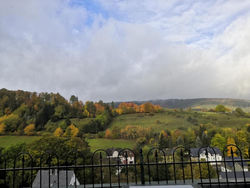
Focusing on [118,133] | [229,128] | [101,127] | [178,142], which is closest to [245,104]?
[229,128]

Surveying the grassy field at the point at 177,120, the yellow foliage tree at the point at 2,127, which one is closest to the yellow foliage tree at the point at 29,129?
the yellow foliage tree at the point at 2,127

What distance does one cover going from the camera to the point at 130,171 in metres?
13.5

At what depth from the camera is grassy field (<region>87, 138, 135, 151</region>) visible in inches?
911

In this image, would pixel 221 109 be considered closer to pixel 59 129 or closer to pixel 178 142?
pixel 178 142

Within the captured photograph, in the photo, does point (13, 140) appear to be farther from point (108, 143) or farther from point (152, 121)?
point (152, 121)

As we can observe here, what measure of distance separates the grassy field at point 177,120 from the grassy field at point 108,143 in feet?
9.36

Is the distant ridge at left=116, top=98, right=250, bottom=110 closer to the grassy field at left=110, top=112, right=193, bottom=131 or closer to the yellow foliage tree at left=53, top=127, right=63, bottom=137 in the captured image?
the grassy field at left=110, top=112, right=193, bottom=131

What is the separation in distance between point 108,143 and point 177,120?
41.1 feet

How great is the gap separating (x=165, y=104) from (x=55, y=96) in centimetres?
2102

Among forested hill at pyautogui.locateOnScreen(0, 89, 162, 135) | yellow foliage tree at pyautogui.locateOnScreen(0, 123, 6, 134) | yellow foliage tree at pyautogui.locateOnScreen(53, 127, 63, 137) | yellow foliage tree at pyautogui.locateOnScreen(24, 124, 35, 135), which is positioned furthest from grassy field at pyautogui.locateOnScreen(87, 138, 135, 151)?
yellow foliage tree at pyautogui.locateOnScreen(0, 123, 6, 134)

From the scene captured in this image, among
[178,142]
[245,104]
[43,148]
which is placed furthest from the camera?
[245,104]

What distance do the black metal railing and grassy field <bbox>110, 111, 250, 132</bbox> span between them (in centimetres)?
591

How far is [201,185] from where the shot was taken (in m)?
3.38

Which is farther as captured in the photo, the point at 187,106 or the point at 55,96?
the point at 187,106
